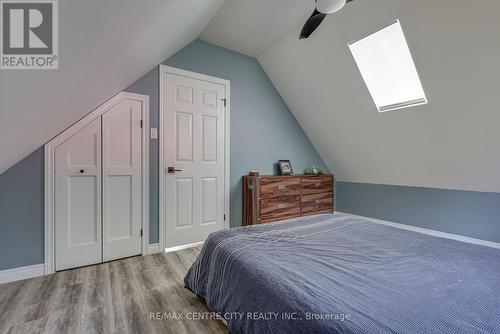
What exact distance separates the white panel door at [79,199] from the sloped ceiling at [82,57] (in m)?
0.28

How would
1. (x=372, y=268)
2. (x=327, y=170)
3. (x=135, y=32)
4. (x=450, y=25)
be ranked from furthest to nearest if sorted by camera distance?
(x=327, y=170) → (x=450, y=25) → (x=135, y=32) → (x=372, y=268)

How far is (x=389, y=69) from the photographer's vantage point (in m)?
2.59

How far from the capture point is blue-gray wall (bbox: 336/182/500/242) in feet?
8.55

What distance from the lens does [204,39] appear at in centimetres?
292

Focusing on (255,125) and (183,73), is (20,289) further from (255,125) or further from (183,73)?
(255,125)

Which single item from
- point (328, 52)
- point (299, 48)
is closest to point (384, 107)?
point (328, 52)

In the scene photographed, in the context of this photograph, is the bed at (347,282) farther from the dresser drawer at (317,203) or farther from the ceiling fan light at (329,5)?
the dresser drawer at (317,203)

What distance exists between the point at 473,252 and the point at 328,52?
2409mm

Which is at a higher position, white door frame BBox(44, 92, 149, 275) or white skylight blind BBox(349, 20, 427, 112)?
white skylight blind BBox(349, 20, 427, 112)

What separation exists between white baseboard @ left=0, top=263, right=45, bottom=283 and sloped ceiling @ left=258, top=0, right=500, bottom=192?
3680 millimetres

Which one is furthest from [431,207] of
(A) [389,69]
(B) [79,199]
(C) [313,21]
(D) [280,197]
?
(B) [79,199]

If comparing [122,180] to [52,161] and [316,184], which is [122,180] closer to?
[52,161]

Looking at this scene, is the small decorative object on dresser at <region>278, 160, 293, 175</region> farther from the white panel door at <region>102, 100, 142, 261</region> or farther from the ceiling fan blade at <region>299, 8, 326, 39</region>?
the white panel door at <region>102, 100, 142, 261</region>
